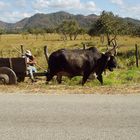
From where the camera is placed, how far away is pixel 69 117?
8914mm

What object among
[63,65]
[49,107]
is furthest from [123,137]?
[63,65]

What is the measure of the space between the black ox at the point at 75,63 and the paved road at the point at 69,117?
4.71 meters

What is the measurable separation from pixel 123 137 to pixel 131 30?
66.3m

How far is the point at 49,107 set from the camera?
33.0ft

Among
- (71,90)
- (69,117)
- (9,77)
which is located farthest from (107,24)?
(69,117)

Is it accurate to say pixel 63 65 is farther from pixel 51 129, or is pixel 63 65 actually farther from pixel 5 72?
A: pixel 51 129

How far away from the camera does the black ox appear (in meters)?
16.5

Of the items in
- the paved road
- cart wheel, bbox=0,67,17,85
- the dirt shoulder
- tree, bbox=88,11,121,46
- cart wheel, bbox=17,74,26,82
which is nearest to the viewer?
the paved road

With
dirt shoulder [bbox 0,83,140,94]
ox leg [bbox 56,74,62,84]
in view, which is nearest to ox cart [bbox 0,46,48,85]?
ox leg [bbox 56,74,62,84]

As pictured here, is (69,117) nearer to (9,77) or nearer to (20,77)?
(9,77)

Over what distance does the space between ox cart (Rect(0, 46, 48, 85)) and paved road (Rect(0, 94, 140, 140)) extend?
4022mm

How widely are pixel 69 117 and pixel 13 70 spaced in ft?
26.0

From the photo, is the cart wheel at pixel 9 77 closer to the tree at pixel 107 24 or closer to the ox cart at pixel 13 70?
the ox cart at pixel 13 70

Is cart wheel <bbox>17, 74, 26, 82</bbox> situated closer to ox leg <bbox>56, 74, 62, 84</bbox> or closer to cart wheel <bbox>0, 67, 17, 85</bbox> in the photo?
cart wheel <bbox>0, 67, 17, 85</bbox>
